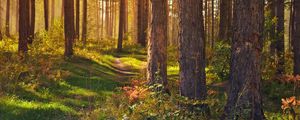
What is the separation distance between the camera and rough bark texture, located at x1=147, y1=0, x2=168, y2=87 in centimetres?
1291

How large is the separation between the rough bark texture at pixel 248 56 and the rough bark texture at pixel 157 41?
4.41m

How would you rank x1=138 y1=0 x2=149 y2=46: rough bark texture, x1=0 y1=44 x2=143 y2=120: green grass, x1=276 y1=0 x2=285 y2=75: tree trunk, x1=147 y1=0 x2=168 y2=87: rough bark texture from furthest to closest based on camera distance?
x1=138 y1=0 x2=149 y2=46: rough bark texture, x1=276 y1=0 x2=285 y2=75: tree trunk, x1=147 y1=0 x2=168 y2=87: rough bark texture, x1=0 y1=44 x2=143 y2=120: green grass

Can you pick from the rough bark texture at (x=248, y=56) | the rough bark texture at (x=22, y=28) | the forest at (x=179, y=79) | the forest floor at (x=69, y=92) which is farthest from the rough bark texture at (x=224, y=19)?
the rough bark texture at (x=248, y=56)

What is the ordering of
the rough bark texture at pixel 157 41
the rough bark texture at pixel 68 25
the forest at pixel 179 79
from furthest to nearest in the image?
the rough bark texture at pixel 68 25, the rough bark texture at pixel 157 41, the forest at pixel 179 79

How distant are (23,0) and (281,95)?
12.0 metres

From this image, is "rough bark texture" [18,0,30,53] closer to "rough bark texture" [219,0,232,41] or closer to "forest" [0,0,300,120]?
"forest" [0,0,300,120]

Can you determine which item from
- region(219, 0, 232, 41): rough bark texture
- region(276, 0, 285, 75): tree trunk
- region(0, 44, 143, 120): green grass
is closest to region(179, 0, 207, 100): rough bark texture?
region(0, 44, 143, 120): green grass

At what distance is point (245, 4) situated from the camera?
27.7ft

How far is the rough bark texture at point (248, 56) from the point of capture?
8.47m

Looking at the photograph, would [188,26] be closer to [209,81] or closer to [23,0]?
[209,81]

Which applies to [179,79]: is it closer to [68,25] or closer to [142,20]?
[68,25]

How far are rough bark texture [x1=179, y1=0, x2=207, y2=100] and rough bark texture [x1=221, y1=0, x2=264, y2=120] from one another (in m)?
1.52

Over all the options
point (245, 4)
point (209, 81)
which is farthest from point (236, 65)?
point (209, 81)

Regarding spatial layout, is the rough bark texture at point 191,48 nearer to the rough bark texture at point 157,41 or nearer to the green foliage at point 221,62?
the rough bark texture at point 157,41
